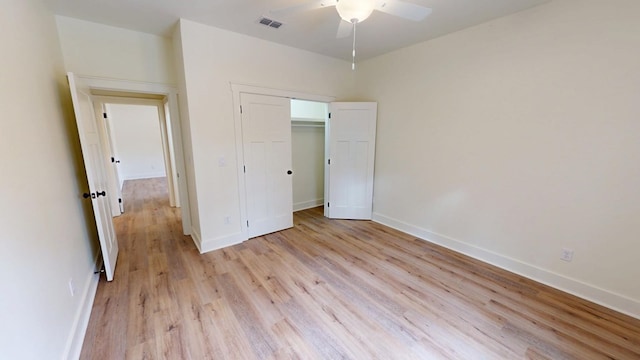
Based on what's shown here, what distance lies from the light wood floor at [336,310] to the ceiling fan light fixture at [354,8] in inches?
92.0

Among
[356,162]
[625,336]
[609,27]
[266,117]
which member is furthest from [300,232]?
[609,27]

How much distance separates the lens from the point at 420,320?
1.97 meters

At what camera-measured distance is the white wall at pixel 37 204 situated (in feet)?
3.72

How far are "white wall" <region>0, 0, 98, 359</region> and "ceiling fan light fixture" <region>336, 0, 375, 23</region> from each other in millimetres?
1974

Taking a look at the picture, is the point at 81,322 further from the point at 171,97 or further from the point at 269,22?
the point at 269,22

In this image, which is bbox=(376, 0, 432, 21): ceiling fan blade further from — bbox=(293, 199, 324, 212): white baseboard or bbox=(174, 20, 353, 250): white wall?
bbox=(293, 199, 324, 212): white baseboard

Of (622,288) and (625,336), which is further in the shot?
(622,288)

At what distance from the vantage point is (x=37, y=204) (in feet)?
4.80

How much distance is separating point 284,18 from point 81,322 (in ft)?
10.5

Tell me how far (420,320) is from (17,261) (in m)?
2.56

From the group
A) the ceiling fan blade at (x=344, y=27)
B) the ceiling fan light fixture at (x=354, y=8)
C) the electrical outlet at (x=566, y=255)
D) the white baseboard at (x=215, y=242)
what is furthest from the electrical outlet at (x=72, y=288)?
the electrical outlet at (x=566, y=255)

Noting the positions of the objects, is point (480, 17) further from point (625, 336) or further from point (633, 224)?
point (625, 336)

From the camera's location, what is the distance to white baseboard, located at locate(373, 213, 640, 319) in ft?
6.75

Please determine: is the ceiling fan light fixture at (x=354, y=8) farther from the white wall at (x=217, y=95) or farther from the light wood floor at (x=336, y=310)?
the light wood floor at (x=336, y=310)
